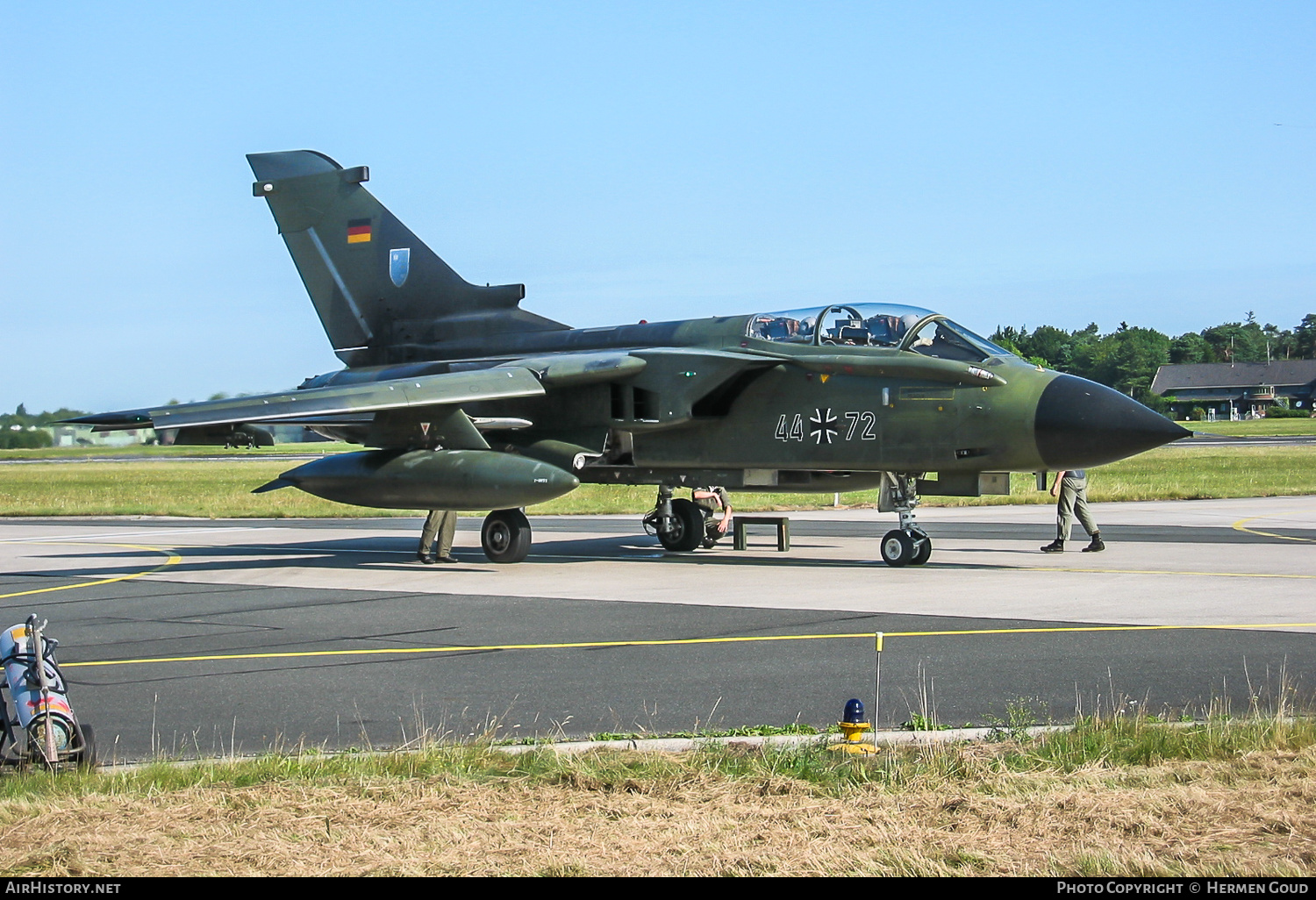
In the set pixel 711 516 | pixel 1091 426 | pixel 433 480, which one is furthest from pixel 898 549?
pixel 433 480

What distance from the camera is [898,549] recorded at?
1606 cm

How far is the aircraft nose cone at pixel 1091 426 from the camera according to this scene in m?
14.2

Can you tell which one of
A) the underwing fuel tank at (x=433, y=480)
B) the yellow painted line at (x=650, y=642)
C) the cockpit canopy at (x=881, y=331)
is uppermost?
the cockpit canopy at (x=881, y=331)

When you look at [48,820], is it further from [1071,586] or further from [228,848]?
[1071,586]

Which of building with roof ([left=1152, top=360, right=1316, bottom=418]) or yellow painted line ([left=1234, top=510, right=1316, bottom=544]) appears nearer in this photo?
yellow painted line ([left=1234, top=510, right=1316, bottom=544])

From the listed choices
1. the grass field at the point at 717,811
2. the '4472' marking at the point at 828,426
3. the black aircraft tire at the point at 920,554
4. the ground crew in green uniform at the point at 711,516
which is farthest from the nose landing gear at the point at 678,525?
the grass field at the point at 717,811

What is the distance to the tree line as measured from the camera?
143250 millimetres

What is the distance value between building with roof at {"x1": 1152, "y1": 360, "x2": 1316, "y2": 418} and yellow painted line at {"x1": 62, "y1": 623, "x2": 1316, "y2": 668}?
130 metres

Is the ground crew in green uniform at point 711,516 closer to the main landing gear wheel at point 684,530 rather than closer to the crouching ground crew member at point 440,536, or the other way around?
the main landing gear wheel at point 684,530

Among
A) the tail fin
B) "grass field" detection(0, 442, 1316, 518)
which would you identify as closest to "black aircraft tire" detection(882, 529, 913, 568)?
the tail fin

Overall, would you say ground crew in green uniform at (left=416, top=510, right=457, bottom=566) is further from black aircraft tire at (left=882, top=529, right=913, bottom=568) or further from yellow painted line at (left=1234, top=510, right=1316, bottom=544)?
yellow painted line at (left=1234, top=510, right=1316, bottom=544)

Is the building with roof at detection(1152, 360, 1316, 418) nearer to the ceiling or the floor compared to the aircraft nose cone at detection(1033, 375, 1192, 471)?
nearer to the ceiling

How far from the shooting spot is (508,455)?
55.2ft

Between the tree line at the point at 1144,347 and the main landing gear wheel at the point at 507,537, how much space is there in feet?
396
